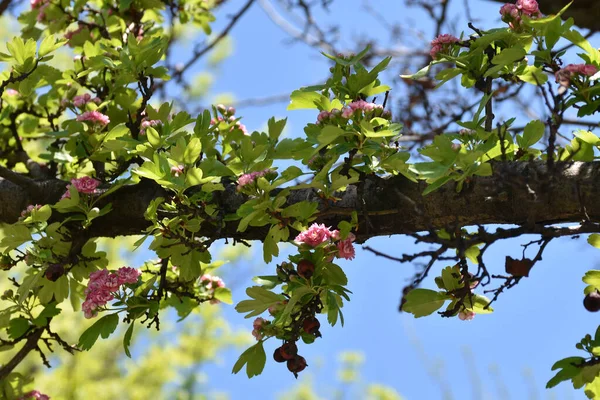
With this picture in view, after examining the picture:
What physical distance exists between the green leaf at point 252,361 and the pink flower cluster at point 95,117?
34.2 inches

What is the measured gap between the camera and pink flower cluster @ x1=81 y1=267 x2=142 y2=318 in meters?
1.76

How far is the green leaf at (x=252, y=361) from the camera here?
1.62 metres

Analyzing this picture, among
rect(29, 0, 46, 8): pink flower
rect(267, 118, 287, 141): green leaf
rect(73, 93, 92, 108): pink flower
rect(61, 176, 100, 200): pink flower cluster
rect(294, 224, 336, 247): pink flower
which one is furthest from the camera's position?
rect(29, 0, 46, 8): pink flower

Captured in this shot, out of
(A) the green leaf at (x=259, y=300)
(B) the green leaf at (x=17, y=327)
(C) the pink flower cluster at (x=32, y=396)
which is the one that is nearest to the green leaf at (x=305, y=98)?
(A) the green leaf at (x=259, y=300)

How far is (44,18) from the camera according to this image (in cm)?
259

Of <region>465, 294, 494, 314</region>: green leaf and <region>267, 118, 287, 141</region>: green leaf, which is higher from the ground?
<region>267, 118, 287, 141</region>: green leaf

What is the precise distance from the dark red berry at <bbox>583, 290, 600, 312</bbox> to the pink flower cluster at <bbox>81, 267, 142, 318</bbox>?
3.84 feet

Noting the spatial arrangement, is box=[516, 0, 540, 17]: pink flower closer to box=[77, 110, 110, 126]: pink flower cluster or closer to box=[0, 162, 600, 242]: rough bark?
box=[0, 162, 600, 242]: rough bark

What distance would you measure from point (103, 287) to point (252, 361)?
46 cm

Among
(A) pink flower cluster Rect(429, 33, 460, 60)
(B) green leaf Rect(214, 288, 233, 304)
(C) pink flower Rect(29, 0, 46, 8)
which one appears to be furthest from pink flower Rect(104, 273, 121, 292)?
(C) pink flower Rect(29, 0, 46, 8)

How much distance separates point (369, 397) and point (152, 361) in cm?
371

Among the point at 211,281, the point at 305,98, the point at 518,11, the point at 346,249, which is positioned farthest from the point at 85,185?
the point at 518,11

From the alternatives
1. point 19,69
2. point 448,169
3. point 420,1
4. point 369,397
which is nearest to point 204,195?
point 448,169

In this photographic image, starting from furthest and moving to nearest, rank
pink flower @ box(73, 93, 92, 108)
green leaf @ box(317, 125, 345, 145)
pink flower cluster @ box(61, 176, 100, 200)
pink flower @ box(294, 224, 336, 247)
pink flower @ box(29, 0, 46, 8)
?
1. pink flower @ box(29, 0, 46, 8)
2. pink flower @ box(73, 93, 92, 108)
3. pink flower cluster @ box(61, 176, 100, 200)
4. pink flower @ box(294, 224, 336, 247)
5. green leaf @ box(317, 125, 345, 145)
